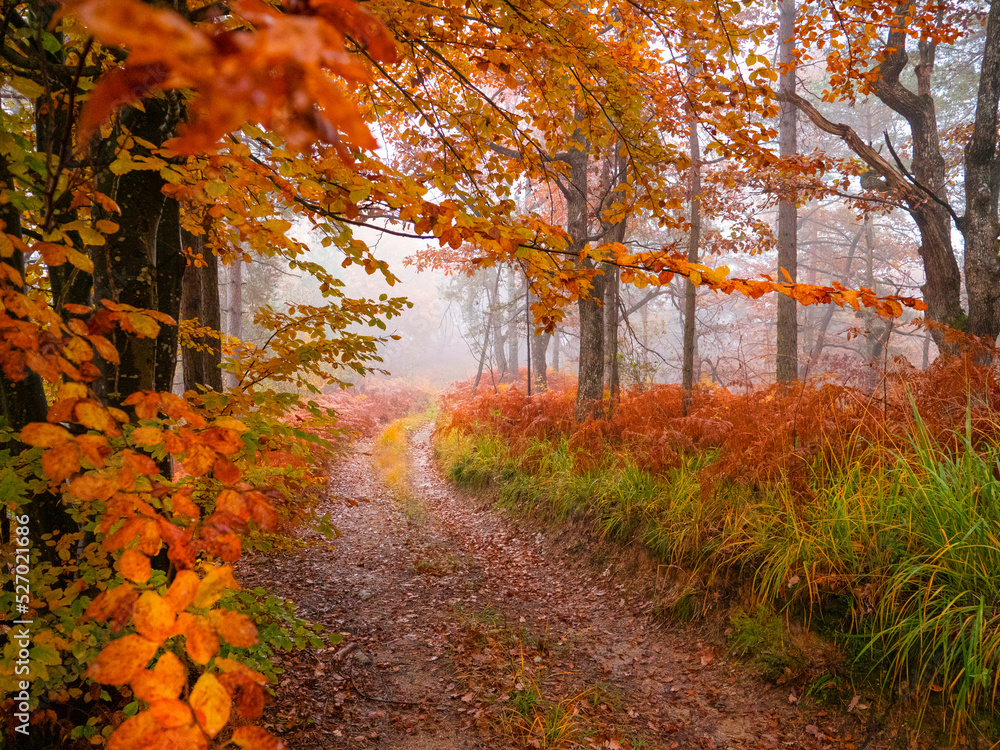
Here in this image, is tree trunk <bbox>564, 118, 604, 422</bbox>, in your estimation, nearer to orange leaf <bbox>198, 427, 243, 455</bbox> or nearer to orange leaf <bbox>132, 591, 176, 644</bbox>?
orange leaf <bbox>198, 427, 243, 455</bbox>

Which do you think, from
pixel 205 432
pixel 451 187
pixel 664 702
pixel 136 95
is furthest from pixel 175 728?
pixel 664 702

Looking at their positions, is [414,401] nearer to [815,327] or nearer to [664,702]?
[815,327]

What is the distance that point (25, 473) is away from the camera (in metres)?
1.87

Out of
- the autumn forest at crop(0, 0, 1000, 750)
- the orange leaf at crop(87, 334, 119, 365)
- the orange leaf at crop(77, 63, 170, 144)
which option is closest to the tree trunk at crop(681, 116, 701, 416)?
the autumn forest at crop(0, 0, 1000, 750)

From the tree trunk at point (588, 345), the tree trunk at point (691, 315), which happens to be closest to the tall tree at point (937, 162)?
the tree trunk at point (691, 315)

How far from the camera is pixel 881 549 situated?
3.05 m

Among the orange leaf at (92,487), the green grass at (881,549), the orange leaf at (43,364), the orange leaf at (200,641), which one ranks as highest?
the orange leaf at (43,364)

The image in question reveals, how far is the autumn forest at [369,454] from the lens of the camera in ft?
3.68

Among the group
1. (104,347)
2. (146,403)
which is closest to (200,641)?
(146,403)

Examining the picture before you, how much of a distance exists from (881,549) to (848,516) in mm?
254

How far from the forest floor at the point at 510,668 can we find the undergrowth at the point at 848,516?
318mm

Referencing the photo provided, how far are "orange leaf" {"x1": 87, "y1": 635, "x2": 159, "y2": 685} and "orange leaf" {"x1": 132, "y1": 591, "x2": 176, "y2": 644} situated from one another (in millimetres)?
Result: 22

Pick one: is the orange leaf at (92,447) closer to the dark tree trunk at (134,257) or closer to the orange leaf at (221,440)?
the orange leaf at (221,440)

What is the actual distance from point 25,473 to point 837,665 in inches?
166
